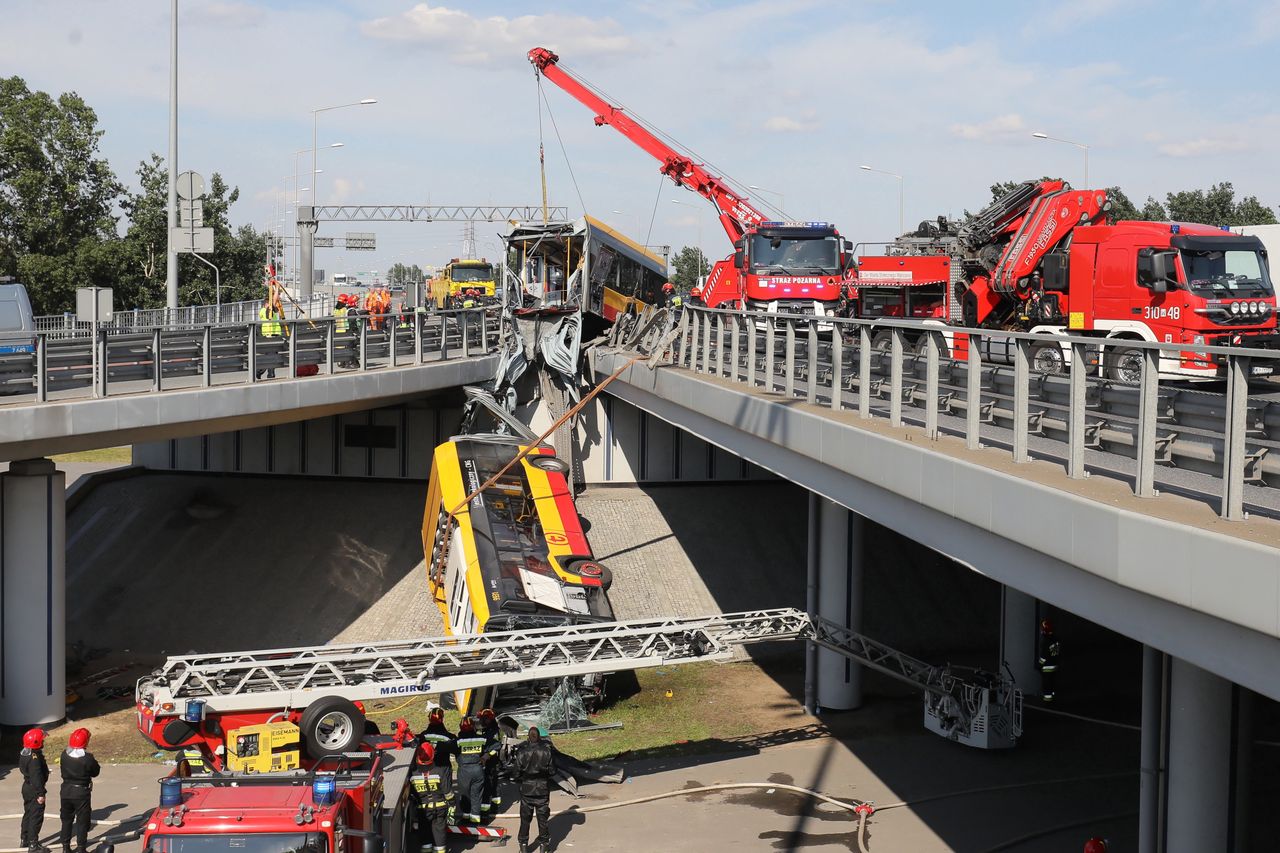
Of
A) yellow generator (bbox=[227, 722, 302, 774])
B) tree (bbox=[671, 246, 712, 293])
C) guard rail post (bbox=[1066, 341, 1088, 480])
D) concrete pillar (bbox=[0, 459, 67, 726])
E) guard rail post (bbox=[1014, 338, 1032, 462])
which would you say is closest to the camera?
guard rail post (bbox=[1066, 341, 1088, 480])

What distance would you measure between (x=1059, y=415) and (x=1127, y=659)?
49.1ft

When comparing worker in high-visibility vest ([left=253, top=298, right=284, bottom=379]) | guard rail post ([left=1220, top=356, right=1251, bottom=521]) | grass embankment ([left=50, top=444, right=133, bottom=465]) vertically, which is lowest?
grass embankment ([left=50, top=444, right=133, bottom=465])

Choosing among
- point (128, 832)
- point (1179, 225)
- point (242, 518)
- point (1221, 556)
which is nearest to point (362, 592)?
point (242, 518)

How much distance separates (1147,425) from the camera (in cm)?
Result: 827

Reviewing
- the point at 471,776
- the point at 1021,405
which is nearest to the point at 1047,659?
the point at 471,776

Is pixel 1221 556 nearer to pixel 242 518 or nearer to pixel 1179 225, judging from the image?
pixel 1179 225

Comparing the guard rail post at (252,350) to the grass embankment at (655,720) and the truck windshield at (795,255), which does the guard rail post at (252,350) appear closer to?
the grass embankment at (655,720)

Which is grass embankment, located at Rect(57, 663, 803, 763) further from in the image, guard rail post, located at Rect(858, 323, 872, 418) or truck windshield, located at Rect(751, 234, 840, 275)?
truck windshield, located at Rect(751, 234, 840, 275)

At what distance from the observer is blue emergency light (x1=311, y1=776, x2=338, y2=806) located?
10.7 meters

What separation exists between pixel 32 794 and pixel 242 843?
558 centimetres

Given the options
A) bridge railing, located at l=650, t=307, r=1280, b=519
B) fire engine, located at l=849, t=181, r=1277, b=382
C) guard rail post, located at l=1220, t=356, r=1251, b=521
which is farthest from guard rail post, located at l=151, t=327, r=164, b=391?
guard rail post, located at l=1220, t=356, r=1251, b=521

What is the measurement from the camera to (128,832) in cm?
1539

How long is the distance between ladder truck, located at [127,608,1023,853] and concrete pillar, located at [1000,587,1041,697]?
7.63 ft

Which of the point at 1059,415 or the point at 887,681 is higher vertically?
the point at 1059,415
